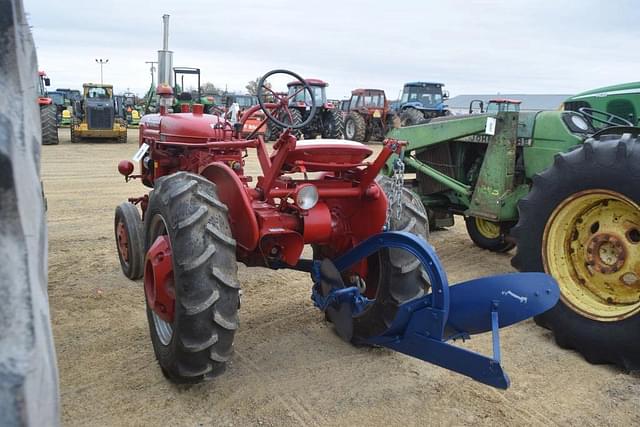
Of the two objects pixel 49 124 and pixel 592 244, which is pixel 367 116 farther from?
pixel 592 244

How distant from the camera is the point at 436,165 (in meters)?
6.48

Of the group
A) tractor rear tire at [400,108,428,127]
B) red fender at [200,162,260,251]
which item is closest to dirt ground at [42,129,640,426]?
red fender at [200,162,260,251]

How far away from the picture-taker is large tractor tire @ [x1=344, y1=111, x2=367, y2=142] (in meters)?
20.7

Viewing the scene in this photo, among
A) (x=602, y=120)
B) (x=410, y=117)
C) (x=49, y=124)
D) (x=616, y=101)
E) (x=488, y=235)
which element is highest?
(x=616, y=101)

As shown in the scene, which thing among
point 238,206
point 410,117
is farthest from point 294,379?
point 410,117

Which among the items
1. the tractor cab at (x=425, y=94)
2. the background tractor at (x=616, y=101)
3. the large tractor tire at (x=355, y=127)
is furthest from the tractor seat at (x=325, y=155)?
the tractor cab at (x=425, y=94)

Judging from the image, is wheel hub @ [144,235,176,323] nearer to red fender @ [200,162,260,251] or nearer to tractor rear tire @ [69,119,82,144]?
red fender @ [200,162,260,251]

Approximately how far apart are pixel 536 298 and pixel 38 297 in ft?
7.23

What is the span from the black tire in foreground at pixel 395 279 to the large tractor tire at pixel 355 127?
17.1m

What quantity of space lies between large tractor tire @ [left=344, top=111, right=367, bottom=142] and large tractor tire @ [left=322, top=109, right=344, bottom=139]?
0.86 m

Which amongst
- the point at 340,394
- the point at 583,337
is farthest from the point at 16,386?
the point at 583,337

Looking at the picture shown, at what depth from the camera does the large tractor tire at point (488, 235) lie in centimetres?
607

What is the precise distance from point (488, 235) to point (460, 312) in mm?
3594

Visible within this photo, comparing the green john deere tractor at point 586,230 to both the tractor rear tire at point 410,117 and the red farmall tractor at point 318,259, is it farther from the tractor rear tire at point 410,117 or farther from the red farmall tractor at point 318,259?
the tractor rear tire at point 410,117
